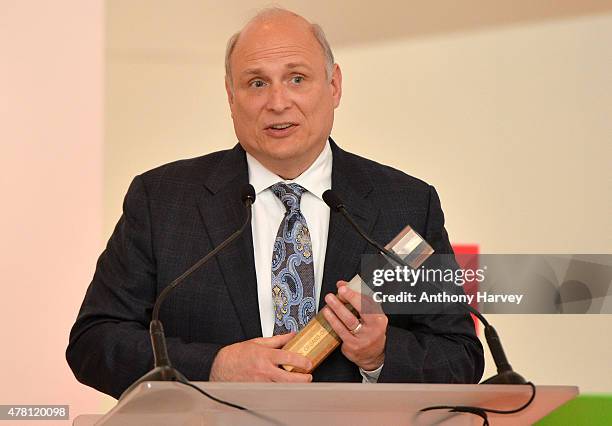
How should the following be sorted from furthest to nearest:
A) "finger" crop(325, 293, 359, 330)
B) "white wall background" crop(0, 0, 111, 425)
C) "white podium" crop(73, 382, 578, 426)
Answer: "white wall background" crop(0, 0, 111, 425), "finger" crop(325, 293, 359, 330), "white podium" crop(73, 382, 578, 426)

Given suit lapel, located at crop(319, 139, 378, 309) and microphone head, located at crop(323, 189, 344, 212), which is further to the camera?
suit lapel, located at crop(319, 139, 378, 309)

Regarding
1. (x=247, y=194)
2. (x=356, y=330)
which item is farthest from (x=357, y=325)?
(x=247, y=194)

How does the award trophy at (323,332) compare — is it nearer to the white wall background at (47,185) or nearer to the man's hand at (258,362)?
the man's hand at (258,362)

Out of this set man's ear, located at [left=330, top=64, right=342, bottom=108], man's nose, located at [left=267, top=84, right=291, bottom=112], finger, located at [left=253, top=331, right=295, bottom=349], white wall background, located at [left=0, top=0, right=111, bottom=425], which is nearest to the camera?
finger, located at [left=253, top=331, right=295, bottom=349]

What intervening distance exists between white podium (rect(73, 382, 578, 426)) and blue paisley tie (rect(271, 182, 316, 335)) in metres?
0.71

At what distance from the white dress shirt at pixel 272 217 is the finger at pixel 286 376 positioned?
1.42 feet

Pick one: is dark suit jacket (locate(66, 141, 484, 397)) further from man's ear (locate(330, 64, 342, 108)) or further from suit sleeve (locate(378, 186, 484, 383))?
man's ear (locate(330, 64, 342, 108))

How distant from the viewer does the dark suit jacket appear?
2568mm

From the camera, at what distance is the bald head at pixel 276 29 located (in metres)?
2.90

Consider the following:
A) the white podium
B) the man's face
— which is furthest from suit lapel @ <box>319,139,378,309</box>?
the white podium

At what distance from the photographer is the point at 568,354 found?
347 centimetres

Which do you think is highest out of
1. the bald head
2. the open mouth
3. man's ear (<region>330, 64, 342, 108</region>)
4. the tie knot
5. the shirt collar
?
the bald head

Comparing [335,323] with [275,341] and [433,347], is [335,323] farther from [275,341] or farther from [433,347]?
[433,347]

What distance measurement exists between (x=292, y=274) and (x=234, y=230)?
0.20 metres
